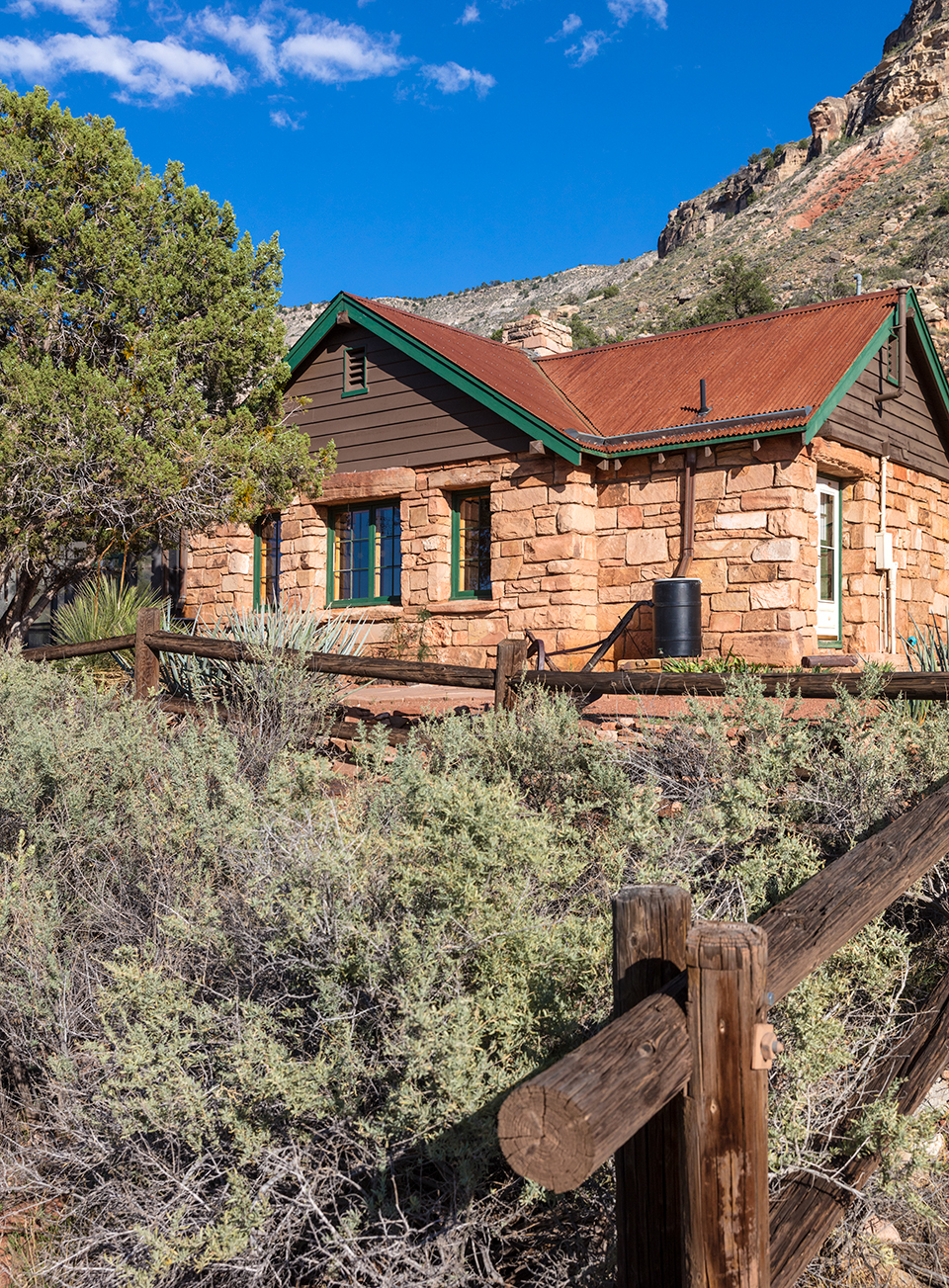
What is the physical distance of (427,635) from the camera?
11.9 metres

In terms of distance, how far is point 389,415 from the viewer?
40.8 feet

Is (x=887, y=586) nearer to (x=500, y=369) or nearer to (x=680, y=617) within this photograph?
(x=680, y=617)

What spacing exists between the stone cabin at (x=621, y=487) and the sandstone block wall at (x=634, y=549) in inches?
1.0

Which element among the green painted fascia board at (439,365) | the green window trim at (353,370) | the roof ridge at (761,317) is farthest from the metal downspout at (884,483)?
the green window trim at (353,370)

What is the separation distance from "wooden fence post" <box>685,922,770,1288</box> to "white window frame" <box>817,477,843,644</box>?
392 inches

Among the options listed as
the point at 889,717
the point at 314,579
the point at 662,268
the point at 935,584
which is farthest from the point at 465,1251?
the point at 662,268

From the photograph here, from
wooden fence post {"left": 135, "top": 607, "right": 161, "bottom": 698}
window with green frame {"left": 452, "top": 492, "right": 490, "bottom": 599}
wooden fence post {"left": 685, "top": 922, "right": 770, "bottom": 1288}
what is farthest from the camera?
window with green frame {"left": 452, "top": 492, "right": 490, "bottom": 599}

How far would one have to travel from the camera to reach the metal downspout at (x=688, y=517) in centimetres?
1053

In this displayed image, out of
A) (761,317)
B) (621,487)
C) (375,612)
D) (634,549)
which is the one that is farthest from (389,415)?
(761,317)

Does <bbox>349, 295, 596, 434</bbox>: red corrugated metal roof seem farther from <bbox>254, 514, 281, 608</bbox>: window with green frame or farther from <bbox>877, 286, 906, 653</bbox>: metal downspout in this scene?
<bbox>877, 286, 906, 653</bbox>: metal downspout

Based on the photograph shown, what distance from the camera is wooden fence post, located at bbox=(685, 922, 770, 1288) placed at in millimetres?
1831

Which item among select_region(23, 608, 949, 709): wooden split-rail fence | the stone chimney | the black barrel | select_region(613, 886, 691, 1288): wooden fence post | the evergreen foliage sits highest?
the evergreen foliage

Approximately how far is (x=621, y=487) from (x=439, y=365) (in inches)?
103

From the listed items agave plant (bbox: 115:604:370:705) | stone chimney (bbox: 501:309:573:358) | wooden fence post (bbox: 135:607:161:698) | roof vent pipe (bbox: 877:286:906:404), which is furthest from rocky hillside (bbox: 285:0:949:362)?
wooden fence post (bbox: 135:607:161:698)
